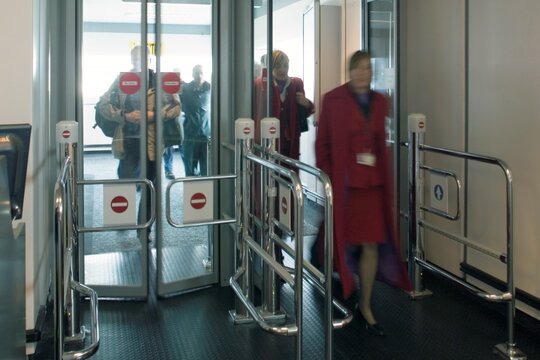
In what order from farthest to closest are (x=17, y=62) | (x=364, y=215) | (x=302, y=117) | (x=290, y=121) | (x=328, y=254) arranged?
(x=302, y=117), (x=290, y=121), (x=364, y=215), (x=17, y=62), (x=328, y=254)

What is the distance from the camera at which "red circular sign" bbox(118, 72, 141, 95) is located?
12.8 feet

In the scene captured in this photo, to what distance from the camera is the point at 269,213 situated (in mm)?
3326

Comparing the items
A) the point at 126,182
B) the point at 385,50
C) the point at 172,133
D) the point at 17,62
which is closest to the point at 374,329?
the point at 126,182

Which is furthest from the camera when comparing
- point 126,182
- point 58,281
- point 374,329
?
point 126,182

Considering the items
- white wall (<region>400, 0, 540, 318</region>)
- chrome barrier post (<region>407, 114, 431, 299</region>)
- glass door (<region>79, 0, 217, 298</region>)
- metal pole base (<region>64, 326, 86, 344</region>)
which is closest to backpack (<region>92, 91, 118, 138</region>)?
glass door (<region>79, 0, 217, 298</region>)

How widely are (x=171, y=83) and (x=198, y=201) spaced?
2.52ft

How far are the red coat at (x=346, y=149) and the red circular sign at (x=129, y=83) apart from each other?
4.28 feet

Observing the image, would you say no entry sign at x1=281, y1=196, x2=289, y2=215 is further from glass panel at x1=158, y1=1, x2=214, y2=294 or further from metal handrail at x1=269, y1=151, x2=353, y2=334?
metal handrail at x1=269, y1=151, x2=353, y2=334

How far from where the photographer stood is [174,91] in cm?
400

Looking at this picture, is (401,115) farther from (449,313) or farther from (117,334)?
(117,334)

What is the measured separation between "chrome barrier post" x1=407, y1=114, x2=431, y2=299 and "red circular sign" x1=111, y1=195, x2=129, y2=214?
5.90 feet

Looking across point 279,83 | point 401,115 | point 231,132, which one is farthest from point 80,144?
point 401,115

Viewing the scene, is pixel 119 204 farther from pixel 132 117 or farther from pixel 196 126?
pixel 196 126

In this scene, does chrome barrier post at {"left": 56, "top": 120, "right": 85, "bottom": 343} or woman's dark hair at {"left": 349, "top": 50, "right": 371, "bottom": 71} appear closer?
chrome barrier post at {"left": 56, "top": 120, "right": 85, "bottom": 343}
